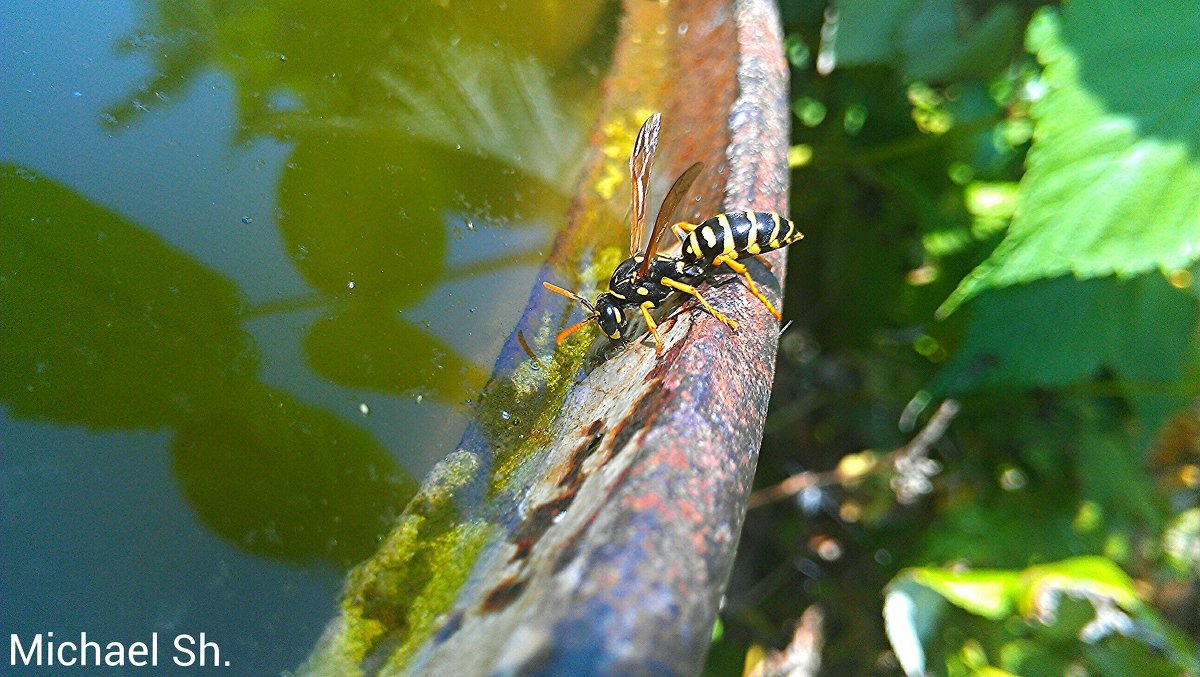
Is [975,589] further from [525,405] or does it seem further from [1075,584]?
[525,405]

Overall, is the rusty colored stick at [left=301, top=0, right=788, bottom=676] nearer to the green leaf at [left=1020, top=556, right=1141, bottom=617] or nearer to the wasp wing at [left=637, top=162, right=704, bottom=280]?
the wasp wing at [left=637, top=162, right=704, bottom=280]

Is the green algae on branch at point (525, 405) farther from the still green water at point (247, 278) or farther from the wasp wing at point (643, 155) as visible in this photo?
the wasp wing at point (643, 155)

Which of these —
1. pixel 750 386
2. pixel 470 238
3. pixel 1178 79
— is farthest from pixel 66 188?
pixel 1178 79

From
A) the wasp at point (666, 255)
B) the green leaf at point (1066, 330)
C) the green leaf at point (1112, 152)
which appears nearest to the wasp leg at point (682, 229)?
the wasp at point (666, 255)

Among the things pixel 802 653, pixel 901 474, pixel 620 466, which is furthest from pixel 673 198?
pixel 802 653

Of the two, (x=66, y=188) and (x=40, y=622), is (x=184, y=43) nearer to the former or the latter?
(x=66, y=188)

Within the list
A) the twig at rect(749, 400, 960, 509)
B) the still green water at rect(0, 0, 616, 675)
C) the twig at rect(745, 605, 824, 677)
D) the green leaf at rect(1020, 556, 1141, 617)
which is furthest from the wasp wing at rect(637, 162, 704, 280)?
the twig at rect(745, 605, 824, 677)

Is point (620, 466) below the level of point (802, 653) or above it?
above
